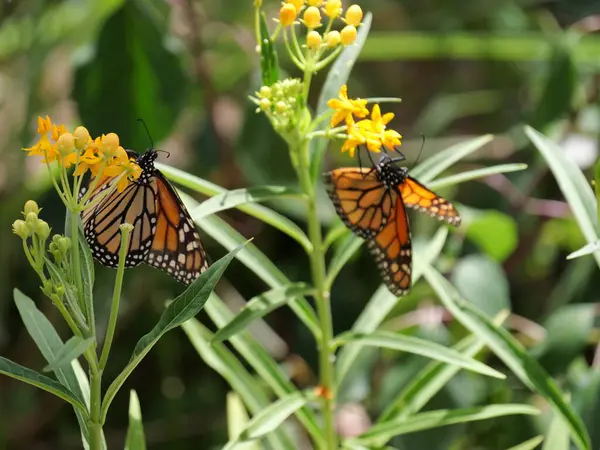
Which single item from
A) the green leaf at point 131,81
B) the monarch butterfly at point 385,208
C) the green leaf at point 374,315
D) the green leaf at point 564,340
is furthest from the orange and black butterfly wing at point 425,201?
the green leaf at point 131,81

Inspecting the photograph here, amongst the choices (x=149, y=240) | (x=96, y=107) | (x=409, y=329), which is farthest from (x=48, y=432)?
(x=149, y=240)

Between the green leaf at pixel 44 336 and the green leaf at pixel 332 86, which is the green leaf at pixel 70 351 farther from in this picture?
the green leaf at pixel 332 86

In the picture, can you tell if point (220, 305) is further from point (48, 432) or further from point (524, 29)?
point (524, 29)

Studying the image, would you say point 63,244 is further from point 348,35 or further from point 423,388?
point 423,388

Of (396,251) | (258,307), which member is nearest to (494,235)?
(396,251)

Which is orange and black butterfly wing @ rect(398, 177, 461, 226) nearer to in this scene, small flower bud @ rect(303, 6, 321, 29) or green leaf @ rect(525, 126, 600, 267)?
green leaf @ rect(525, 126, 600, 267)

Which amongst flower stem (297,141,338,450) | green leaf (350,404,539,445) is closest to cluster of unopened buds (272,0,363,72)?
flower stem (297,141,338,450)
